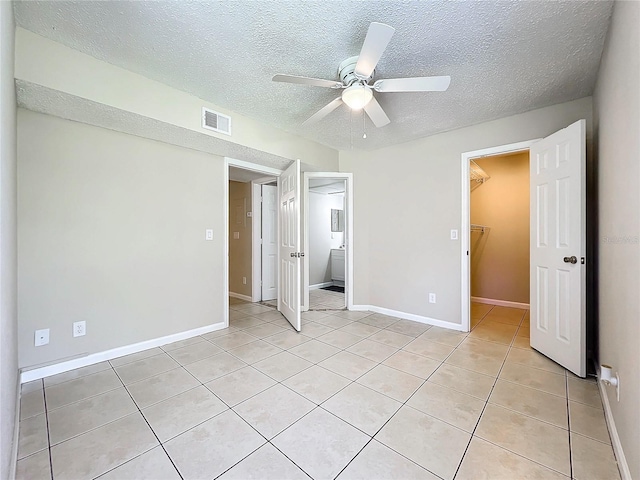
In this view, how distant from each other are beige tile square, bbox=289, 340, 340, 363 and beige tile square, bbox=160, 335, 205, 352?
103 centimetres

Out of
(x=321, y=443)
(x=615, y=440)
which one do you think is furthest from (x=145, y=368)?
(x=615, y=440)

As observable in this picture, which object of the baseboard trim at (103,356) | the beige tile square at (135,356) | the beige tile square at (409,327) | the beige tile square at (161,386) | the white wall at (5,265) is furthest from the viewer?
the beige tile square at (409,327)

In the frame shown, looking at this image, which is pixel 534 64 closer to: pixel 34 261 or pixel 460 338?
pixel 460 338

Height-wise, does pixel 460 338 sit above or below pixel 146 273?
below

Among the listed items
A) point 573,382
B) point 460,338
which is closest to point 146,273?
point 460,338

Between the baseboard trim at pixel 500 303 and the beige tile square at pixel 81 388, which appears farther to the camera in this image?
the baseboard trim at pixel 500 303

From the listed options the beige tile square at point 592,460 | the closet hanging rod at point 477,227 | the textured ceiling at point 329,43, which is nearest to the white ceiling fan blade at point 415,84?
the textured ceiling at point 329,43

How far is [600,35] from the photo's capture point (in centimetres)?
172

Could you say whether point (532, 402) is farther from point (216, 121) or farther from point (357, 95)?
point (216, 121)

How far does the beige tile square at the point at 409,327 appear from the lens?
312 cm

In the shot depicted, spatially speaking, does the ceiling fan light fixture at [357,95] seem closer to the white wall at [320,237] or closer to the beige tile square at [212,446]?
the beige tile square at [212,446]

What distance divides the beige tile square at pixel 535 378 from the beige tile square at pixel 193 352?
247cm

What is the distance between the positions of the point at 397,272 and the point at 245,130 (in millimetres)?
2562

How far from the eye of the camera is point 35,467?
1287 mm
